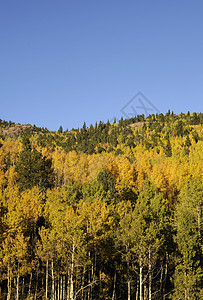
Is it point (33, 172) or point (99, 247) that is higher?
point (33, 172)

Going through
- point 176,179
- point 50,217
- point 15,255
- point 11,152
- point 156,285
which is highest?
point 11,152

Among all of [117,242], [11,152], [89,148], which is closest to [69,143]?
[89,148]

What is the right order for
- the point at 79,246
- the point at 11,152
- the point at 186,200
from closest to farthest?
the point at 79,246 → the point at 186,200 → the point at 11,152

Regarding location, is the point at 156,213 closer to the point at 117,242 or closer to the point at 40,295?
the point at 117,242

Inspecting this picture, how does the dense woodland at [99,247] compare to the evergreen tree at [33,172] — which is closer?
the dense woodland at [99,247]

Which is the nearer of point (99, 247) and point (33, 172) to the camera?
point (99, 247)

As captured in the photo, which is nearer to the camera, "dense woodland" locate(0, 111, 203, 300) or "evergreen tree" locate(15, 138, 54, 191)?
"dense woodland" locate(0, 111, 203, 300)

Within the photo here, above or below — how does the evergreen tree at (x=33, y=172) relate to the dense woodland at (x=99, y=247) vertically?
above

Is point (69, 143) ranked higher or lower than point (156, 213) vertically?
higher

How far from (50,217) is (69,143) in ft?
433

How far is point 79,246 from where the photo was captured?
33.2m

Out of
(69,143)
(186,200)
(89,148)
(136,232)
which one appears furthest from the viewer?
(69,143)

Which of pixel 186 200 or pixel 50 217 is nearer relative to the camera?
pixel 50 217

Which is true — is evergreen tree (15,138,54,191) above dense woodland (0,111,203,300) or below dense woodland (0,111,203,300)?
above
